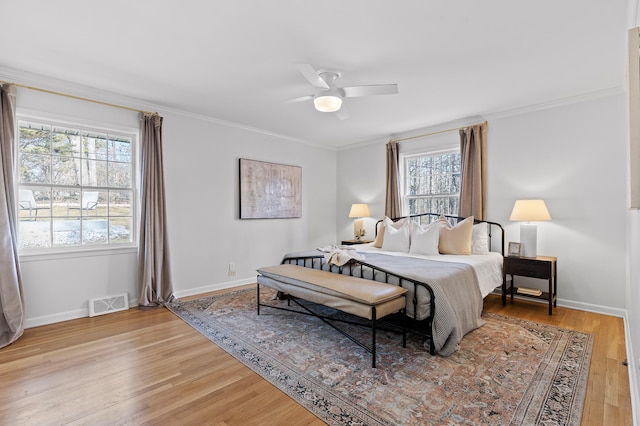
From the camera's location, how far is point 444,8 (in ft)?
6.99

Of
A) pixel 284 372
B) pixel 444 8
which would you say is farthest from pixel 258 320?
pixel 444 8

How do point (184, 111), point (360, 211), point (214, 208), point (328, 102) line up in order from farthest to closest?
point (360, 211) < point (214, 208) < point (184, 111) < point (328, 102)

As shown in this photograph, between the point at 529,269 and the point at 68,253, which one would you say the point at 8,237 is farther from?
the point at 529,269

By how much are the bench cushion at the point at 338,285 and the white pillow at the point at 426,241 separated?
1443 millimetres

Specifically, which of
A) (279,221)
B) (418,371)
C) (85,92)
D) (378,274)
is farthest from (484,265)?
(85,92)

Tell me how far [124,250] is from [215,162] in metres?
1.72

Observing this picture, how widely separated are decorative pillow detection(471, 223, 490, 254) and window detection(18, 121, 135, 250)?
4.47m

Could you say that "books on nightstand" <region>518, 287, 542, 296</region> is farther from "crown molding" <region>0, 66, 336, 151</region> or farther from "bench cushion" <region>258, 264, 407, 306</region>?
"crown molding" <region>0, 66, 336, 151</region>

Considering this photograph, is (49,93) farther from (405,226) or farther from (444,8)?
(405,226)

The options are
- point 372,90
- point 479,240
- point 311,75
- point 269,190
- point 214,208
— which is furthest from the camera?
point 269,190

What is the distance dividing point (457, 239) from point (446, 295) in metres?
1.56

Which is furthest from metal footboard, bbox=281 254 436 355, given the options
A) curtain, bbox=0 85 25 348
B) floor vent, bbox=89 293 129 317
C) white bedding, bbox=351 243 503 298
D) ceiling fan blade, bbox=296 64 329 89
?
curtain, bbox=0 85 25 348

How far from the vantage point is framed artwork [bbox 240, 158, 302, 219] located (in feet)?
16.5

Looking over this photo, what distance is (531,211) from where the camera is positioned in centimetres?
371
